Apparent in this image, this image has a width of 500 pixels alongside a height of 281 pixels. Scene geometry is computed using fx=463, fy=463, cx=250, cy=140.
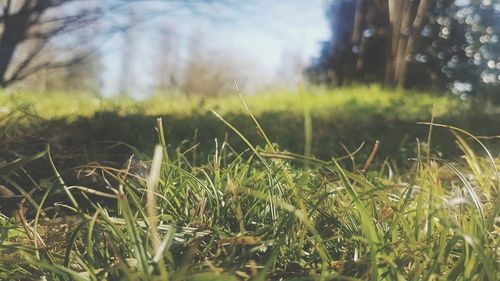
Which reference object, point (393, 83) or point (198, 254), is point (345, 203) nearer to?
point (198, 254)

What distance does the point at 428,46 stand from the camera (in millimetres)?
10125

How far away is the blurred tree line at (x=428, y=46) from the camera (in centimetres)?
934

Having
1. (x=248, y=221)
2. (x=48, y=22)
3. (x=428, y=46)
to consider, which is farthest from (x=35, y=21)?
(x=428, y=46)

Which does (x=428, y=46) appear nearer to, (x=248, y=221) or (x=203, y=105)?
(x=203, y=105)

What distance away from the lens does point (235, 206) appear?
42.7 inches

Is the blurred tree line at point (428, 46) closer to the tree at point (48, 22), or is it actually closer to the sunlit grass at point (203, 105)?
the sunlit grass at point (203, 105)

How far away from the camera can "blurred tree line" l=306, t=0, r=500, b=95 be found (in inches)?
368

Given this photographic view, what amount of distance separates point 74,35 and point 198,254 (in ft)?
12.3

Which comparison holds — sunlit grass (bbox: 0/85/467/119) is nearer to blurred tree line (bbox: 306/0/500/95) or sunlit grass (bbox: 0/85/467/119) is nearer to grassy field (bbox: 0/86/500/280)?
grassy field (bbox: 0/86/500/280)

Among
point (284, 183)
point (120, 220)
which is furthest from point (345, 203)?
point (120, 220)

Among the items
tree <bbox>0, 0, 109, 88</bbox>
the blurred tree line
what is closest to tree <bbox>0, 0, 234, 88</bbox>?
tree <bbox>0, 0, 109, 88</bbox>

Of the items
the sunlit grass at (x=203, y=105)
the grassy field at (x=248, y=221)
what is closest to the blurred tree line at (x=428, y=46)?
the sunlit grass at (x=203, y=105)

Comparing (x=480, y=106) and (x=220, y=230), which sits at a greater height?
(x=220, y=230)

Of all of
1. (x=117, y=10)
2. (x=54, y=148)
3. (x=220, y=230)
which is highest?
(x=117, y=10)
